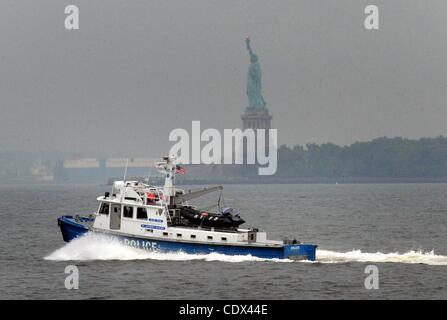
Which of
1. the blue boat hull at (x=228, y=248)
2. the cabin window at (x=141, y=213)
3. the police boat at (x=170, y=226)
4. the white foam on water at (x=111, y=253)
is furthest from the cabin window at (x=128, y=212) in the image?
the white foam on water at (x=111, y=253)

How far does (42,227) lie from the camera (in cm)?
9056

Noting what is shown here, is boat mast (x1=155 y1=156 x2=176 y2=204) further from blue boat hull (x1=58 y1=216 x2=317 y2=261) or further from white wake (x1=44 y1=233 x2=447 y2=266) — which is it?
white wake (x1=44 y1=233 x2=447 y2=266)

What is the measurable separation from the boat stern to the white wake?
1.84 meters

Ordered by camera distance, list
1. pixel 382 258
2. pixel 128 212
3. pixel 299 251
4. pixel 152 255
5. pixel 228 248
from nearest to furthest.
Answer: pixel 299 251, pixel 228 248, pixel 152 255, pixel 382 258, pixel 128 212

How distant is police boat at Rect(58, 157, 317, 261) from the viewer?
52.6 meters

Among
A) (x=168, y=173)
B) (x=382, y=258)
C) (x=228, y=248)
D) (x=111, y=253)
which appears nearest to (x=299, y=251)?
(x=228, y=248)

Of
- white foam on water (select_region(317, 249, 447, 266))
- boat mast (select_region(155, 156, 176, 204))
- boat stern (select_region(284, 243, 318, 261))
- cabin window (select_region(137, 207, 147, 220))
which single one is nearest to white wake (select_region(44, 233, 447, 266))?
white foam on water (select_region(317, 249, 447, 266))

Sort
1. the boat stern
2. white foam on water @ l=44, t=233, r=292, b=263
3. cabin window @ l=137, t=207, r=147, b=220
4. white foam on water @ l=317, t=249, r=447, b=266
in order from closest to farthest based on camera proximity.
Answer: the boat stern → white foam on water @ l=44, t=233, r=292, b=263 → white foam on water @ l=317, t=249, r=447, b=266 → cabin window @ l=137, t=207, r=147, b=220

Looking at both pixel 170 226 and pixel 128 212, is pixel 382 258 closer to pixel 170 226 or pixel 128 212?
pixel 170 226

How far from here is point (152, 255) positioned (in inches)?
2149

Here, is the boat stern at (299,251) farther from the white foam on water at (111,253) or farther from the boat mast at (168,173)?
the boat mast at (168,173)

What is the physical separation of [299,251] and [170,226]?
879 cm
